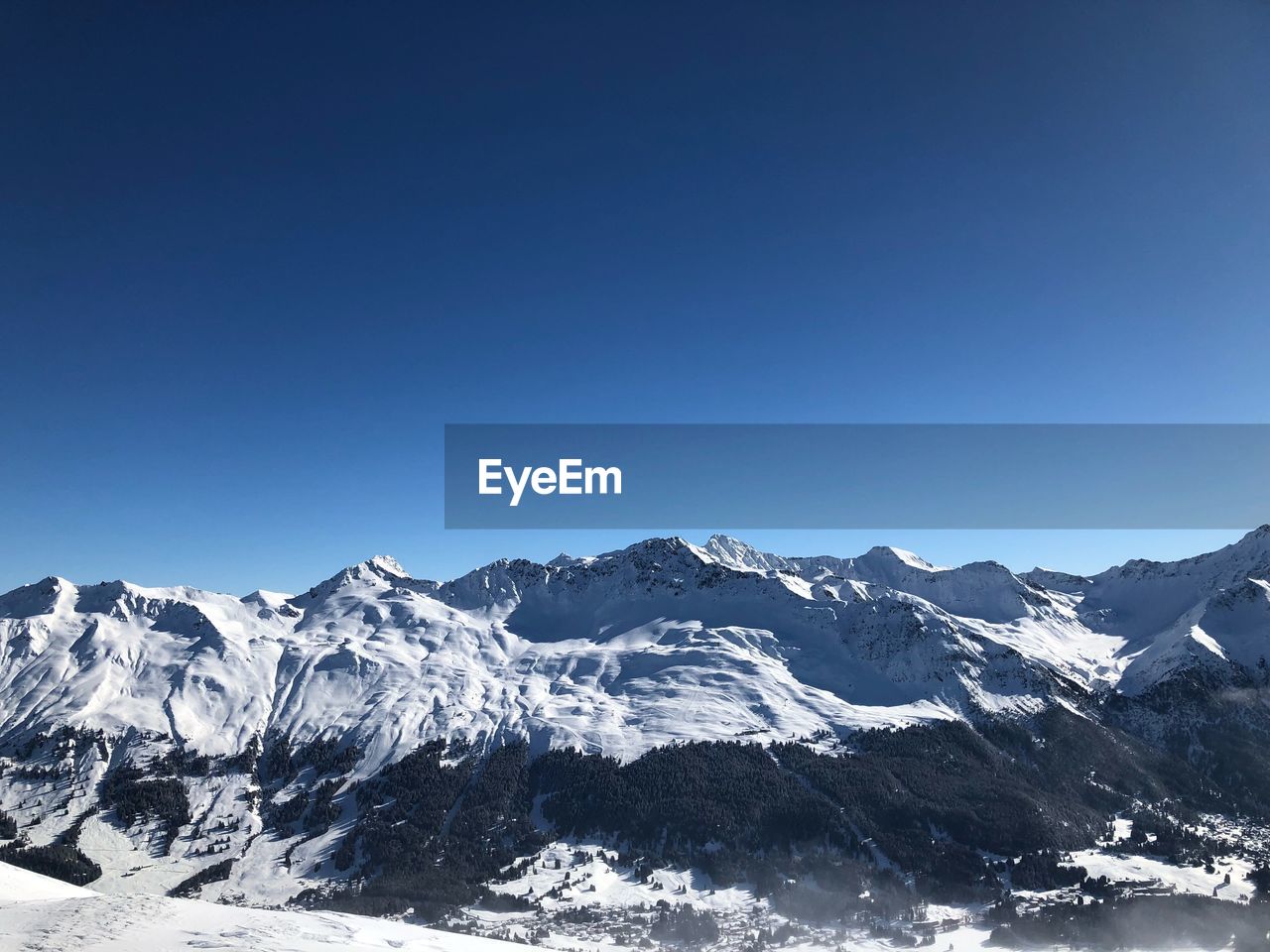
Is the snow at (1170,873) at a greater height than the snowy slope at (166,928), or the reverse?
the snowy slope at (166,928)

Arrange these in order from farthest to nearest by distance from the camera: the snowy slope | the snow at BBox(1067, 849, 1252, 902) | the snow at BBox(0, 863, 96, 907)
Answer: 1. the snow at BBox(1067, 849, 1252, 902)
2. the snow at BBox(0, 863, 96, 907)
3. the snowy slope

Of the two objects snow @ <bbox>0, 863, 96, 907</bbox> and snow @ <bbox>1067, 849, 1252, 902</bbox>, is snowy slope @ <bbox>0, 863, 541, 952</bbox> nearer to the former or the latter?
snow @ <bbox>0, 863, 96, 907</bbox>

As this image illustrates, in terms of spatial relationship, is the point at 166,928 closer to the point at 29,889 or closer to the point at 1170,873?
the point at 29,889

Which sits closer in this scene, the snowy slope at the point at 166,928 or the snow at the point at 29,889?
the snowy slope at the point at 166,928

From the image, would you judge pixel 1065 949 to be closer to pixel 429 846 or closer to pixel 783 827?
pixel 783 827

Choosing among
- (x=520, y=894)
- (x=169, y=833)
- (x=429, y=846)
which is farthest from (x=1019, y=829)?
(x=169, y=833)

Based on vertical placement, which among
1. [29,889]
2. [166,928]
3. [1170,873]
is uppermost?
[166,928]

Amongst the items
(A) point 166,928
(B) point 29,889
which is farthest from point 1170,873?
(B) point 29,889

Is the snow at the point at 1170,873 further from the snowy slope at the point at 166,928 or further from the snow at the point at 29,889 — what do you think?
the snow at the point at 29,889

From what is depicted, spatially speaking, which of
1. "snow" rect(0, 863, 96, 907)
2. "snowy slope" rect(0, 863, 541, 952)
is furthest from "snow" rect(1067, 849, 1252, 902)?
"snow" rect(0, 863, 96, 907)

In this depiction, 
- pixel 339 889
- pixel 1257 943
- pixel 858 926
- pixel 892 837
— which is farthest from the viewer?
pixel 892 837

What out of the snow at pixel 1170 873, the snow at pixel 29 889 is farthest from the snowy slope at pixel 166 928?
the snow at pixel 1170 873
